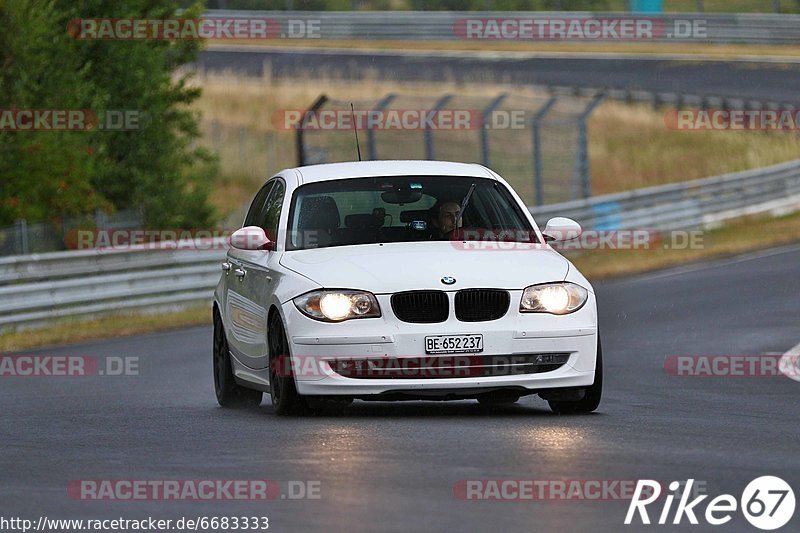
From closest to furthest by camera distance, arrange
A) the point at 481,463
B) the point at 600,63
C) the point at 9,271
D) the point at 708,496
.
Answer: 1. the point at 708,496
2. the point at 481,463
3. the point at 9,271
4. the point at 600,63

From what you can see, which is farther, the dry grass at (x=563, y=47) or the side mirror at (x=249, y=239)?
the dry grass at (x=563, y=47)

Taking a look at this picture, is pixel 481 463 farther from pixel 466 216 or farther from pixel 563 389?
pixel 466 216

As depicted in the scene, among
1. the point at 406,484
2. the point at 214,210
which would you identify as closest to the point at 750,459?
the point at 406,484

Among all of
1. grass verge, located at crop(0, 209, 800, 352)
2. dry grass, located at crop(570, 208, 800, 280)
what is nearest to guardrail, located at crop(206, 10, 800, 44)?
dry grass, located at crop(570, 208, 800, 280)

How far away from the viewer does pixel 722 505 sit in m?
7.27

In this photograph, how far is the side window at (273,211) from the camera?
11961 mm

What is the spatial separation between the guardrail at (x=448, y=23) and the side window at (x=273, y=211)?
43873 millimetres

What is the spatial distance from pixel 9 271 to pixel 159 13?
41.4 feet

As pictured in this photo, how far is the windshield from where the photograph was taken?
37.7ft

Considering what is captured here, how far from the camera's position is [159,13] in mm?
35000

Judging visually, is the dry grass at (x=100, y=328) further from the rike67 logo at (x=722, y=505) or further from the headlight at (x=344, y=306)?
the rike67 logo at (x=722, y=505)

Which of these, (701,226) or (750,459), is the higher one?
(750,459)

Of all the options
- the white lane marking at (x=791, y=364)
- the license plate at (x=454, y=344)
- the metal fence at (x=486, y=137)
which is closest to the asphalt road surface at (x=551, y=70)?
the metal fence at (x=486, y=137)

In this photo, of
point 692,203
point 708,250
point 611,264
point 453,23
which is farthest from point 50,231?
point 453,23
